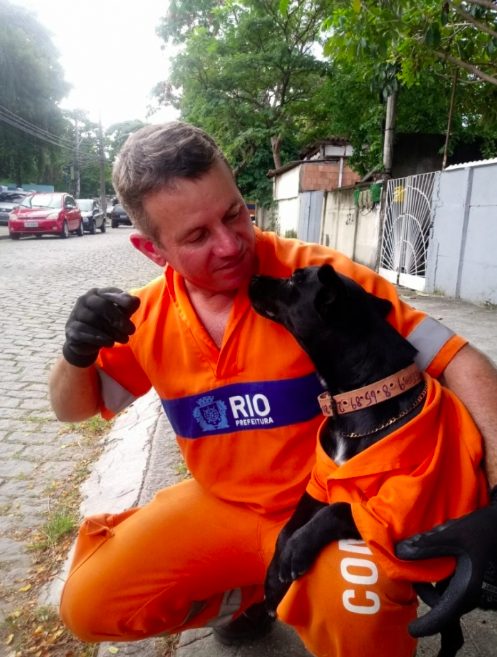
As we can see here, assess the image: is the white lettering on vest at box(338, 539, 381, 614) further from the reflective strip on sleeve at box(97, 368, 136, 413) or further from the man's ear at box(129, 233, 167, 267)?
the man's ear at box(129, 233, 167, 267)

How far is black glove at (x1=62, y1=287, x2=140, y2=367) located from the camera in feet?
6.07

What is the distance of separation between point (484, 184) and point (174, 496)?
805 cm

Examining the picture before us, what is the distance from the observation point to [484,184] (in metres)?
8.55

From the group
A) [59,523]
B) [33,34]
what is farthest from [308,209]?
[33,34]

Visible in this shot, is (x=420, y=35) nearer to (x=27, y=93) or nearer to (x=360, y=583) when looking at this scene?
(x=360, y=583)

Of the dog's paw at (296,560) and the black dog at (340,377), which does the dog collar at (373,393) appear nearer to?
the black dog at (340,377)

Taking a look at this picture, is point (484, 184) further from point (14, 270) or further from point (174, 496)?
point (14, 270)

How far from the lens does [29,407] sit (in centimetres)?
468

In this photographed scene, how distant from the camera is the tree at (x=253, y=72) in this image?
70.8 ft

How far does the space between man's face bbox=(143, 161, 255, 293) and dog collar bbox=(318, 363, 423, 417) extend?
532 millimetres

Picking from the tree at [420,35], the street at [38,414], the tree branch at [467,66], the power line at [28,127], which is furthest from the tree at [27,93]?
the tree branch at [467,66]

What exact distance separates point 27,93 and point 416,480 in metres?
49.0

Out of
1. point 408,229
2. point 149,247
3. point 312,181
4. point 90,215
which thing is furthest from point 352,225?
point 90,215

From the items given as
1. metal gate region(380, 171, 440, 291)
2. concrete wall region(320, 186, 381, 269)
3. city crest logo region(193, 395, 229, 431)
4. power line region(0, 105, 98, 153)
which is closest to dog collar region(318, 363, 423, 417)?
city crest logo region(193, 395, 229, 431)
